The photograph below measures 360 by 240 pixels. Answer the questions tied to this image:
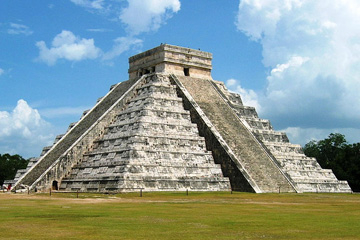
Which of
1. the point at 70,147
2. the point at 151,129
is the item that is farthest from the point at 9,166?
the point at 151,129

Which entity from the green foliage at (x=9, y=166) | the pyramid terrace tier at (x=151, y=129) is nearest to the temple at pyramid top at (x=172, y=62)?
the pyramid terrace tier at (x=151, y=129)

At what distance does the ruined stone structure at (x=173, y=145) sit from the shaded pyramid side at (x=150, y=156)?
62 millimetres

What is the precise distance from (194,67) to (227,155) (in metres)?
10.9

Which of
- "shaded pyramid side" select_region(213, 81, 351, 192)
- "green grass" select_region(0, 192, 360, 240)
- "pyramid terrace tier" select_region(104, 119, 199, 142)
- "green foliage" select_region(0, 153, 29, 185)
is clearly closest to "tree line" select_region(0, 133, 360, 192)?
"green foliage" select_region(0, 153, 29, 185)

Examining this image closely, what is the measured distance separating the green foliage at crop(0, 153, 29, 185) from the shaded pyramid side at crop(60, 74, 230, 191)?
2358 centimetres

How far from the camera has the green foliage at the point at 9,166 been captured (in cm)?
5419

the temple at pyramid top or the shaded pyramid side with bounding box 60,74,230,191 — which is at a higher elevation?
the temple at pyramid top

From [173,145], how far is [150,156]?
2.09 m

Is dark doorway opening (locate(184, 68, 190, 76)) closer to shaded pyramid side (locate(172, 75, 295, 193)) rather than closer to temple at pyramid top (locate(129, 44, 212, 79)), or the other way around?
temple at pyramid top (locate(129, 44, 212, 79))

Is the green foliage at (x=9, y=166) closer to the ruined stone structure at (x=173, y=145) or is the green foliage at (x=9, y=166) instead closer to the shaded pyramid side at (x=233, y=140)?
the ruined stone structure at (x=173, y=145)

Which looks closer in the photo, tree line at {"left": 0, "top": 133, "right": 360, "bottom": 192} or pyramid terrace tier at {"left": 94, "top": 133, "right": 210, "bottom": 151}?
pyramid terrace tier at {"left": 94, "top": 133, "right": 210, "bottom": 151}

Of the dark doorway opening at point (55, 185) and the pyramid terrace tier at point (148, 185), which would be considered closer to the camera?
the pyramid terrace tier at point (148, 185)

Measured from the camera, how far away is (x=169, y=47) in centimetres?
3900

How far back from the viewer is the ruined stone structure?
98.3ft
